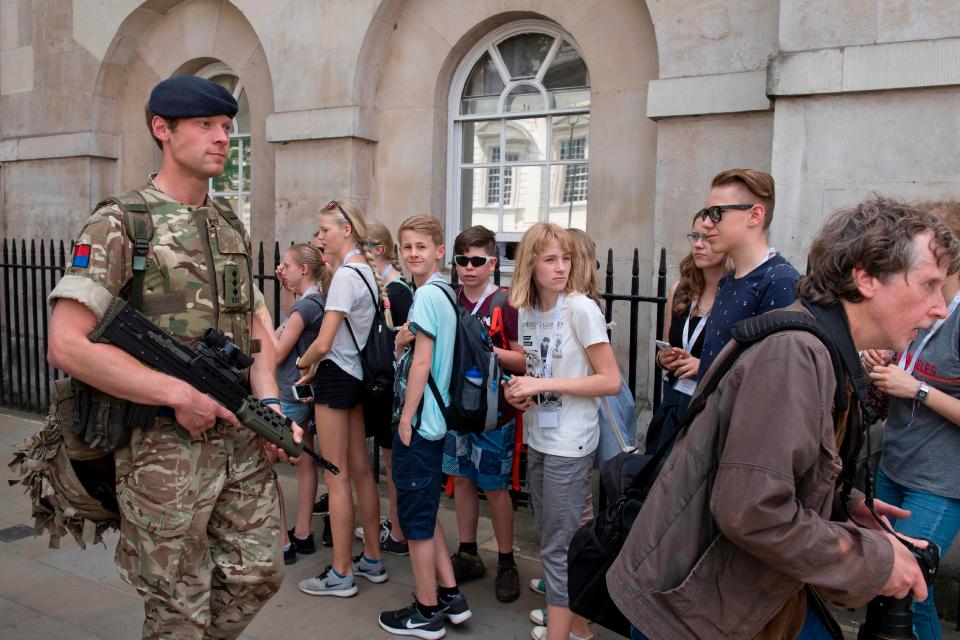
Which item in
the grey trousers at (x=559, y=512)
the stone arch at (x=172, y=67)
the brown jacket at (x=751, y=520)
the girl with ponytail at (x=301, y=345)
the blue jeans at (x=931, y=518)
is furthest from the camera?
the stone arch at (x=172, y=67)

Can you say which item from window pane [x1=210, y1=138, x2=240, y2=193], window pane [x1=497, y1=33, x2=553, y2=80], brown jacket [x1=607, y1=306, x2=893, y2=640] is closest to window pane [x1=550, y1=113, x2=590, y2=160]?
window pane [x1=497, y1=33, x2=553, y2=80]

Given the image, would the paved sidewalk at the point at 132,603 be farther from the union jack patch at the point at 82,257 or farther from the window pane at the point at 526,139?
the window pane at the point at 526,139

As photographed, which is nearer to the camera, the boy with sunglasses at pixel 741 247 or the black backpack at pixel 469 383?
the boy with sunglasses at pixel 741 247

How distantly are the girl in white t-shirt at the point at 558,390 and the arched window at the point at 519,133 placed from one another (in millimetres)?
3548

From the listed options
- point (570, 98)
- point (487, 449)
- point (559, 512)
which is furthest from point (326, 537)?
point (570, 98)

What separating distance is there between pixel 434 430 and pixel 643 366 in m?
3.26

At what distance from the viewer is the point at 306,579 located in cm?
434

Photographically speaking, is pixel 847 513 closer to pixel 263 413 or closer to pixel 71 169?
pixel 263 413

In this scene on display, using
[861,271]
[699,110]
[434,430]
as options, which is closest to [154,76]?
[699,110]

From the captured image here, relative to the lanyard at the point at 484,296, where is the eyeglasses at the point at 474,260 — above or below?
above

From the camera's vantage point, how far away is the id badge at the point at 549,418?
3488 mm

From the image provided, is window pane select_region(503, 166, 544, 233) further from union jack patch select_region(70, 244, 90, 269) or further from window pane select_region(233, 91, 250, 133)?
union jack patch select_region(70, 244, 90, 269)

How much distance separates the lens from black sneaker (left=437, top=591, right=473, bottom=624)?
3.77 metres

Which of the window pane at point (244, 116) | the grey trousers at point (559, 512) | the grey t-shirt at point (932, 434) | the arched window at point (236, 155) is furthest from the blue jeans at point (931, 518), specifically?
the window pane at point (244, 116)
